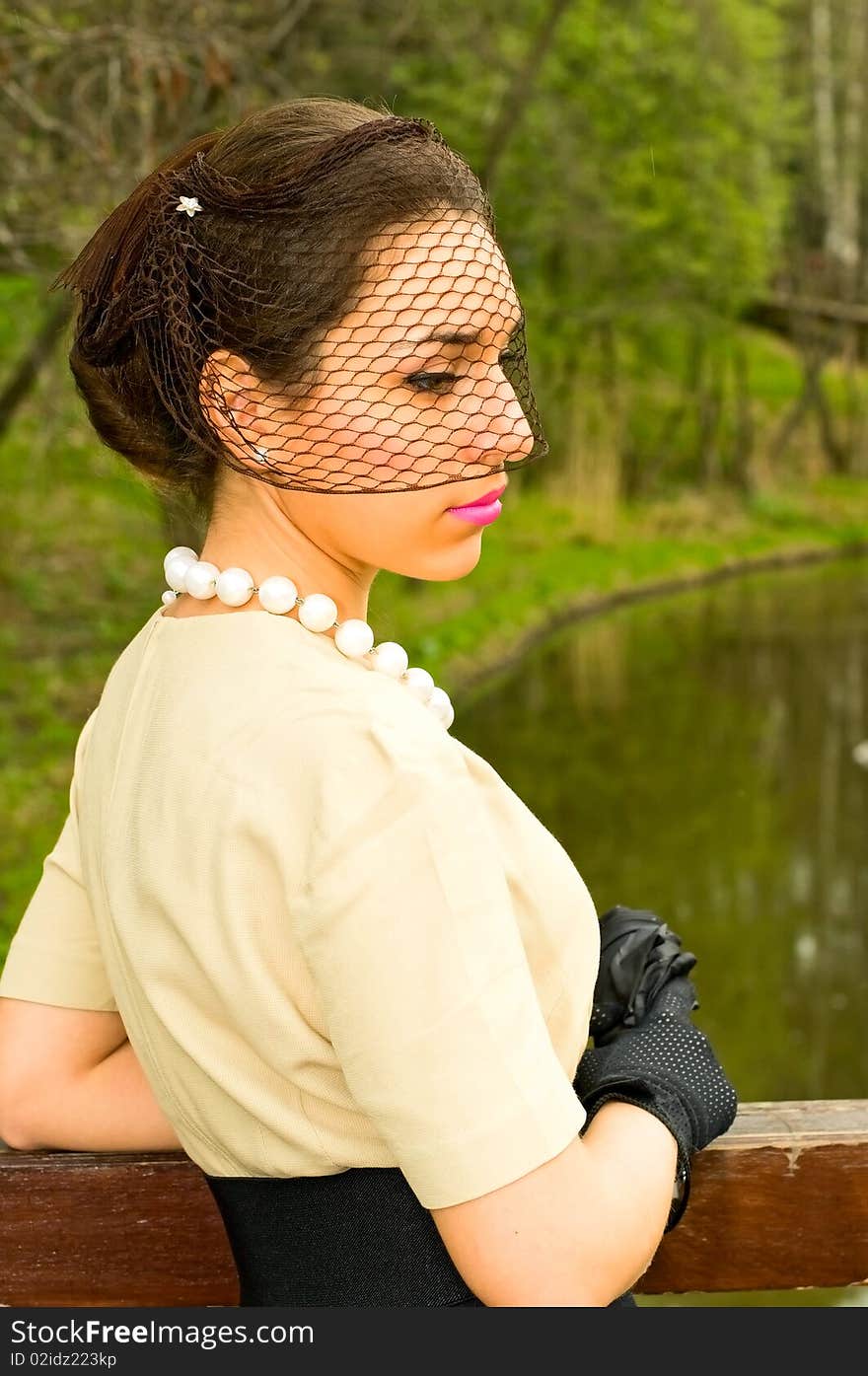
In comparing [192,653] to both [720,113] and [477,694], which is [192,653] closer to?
[477,694]

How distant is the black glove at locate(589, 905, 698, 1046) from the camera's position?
1432 mm

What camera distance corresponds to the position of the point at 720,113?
15.1 m

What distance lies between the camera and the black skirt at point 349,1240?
3.99ft

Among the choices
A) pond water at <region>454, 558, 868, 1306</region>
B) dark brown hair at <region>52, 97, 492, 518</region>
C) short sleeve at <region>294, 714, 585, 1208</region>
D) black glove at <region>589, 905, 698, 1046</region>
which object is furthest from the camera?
pond water at <region>454, 558, 868, 1306</region>

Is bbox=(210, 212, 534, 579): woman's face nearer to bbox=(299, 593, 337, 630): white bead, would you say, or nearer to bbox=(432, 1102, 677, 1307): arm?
bbox=(299, 593, 337, 630): white bead

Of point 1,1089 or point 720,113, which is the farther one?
point 720,113

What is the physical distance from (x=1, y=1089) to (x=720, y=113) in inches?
591

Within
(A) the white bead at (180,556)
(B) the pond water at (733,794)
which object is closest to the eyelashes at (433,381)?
(A) the white bead at (180,556)

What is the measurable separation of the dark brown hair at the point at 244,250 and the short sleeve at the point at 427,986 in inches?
13.3

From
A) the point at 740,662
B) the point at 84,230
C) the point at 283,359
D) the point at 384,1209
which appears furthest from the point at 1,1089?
the point at 740,662

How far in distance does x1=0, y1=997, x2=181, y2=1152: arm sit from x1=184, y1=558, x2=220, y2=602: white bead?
1.28 ft

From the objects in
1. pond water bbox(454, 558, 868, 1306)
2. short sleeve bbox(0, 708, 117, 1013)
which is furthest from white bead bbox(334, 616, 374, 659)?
pond water bbox(454, 558, 868, 1306)

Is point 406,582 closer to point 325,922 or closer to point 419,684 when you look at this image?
point 419,684

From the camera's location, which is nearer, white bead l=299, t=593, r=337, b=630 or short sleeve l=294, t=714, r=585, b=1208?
short sleeve l=294, t=714, r=585, b=1208
